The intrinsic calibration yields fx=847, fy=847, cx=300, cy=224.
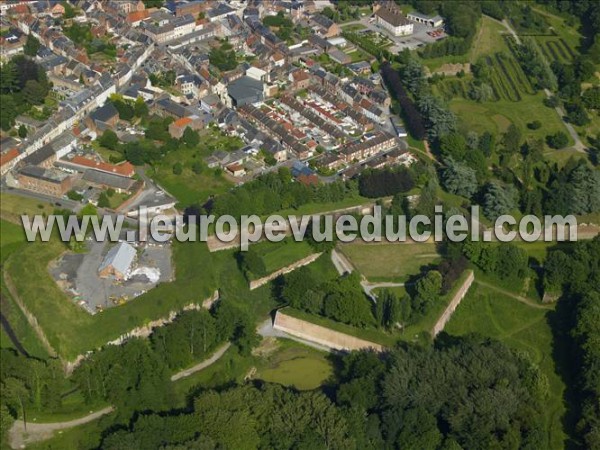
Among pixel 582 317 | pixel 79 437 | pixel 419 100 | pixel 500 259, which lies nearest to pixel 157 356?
pixel 79 437

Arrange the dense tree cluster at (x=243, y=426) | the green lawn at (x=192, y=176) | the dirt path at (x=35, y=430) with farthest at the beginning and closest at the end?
the green lawn at (x=192, y=176) → the dirt path at (x=35, y=430) → the dense tree cluster at (x=243, y=426)

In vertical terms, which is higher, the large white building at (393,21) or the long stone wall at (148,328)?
the long stone wall at (148,328)

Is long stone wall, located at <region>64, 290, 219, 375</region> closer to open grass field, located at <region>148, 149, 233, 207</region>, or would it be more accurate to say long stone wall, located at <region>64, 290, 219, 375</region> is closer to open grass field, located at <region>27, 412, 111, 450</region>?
open grass field, located at <region>27, 412, 111, 450</region>

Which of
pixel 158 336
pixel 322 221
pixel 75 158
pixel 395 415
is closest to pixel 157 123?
pixel 75 158

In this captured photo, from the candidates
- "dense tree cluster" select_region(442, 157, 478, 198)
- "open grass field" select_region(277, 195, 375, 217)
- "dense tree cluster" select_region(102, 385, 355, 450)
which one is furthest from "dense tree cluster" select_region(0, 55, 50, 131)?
"dense tree cluster" select_region(102, 385, 355, 450)

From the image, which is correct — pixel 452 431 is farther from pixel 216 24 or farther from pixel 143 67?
pixel 216 24

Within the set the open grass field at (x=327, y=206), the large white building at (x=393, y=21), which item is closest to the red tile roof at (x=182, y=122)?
the open grass field at (x=327, y=206)

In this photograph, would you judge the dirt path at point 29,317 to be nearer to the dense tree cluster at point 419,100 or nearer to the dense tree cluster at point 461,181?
the dense tree cluster at point 461,181
